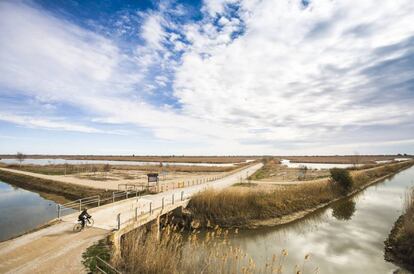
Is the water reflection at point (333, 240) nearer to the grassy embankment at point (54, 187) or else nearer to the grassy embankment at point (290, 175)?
the grassy embankment at point (290, 175)

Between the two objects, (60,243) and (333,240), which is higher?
(60,243)

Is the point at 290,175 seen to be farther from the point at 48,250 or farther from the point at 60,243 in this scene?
the point at 48,250

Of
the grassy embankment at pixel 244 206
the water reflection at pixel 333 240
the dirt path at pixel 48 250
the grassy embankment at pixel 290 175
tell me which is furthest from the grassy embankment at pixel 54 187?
the grassy embankment at pixel 290 175

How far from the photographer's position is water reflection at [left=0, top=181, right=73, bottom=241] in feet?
58.5

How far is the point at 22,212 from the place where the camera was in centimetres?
2284

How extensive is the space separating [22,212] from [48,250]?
682 inches

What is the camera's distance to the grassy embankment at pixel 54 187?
2929 cm

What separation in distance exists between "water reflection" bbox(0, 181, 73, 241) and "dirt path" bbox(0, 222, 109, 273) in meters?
7.08

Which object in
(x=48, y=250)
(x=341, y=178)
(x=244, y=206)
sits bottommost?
(x=244, y=206)

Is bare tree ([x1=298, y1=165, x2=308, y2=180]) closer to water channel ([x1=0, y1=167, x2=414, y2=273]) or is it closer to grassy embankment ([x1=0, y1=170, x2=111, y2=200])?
water channel ([x1=0, y1=167, x2=414, y2=273])

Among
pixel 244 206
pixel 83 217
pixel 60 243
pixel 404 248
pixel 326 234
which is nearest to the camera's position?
pixel 60 243

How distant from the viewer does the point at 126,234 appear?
38.6 feet

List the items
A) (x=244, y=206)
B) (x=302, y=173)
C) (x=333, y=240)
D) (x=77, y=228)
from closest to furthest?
(x=77, y=228), (x=333, y=240), (x=244, y=206), (x=302, y=173)

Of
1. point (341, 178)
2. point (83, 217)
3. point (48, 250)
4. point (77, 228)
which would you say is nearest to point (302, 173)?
point (341, 178)
